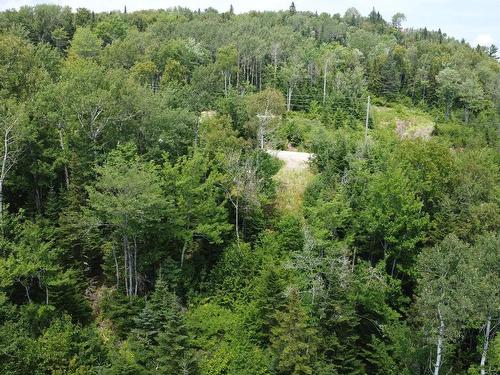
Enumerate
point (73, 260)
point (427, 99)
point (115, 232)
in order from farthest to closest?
point (427, 99), point (73, 260), point (115, 232)

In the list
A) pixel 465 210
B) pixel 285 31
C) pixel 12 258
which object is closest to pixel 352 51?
pixel 285 31

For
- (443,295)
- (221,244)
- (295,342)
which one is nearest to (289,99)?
(221,244)

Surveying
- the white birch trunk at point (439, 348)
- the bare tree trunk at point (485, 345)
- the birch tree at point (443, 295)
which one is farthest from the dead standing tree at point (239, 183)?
the bare tree trunk at point (485, 345)

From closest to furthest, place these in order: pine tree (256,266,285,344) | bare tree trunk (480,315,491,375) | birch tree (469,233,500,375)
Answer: birch tree (469,233,500,375)
bare tree trunk (480,315,491,375)
pine tree (256,266,285,344)

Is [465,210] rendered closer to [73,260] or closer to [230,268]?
[230,268]

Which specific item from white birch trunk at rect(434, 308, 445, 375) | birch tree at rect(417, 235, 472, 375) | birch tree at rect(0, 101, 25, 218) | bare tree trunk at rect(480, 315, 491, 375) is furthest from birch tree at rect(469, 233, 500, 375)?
birch tree at rect(0, 101, 25, 218)

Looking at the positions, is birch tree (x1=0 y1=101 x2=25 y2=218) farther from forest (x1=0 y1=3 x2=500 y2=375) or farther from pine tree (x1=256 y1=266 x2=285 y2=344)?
pine tree (x1=256 y1=266 x2=285 y2=344)
